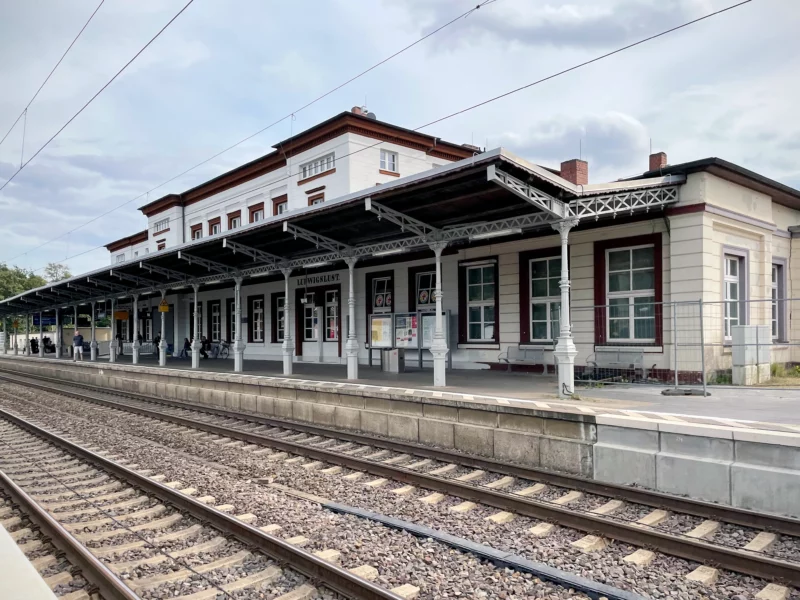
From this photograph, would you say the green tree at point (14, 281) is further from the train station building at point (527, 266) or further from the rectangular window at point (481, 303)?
the rectangular window at point (481, 303)

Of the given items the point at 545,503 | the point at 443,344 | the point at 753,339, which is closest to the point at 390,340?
the point at 443,344

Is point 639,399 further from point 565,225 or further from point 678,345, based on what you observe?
point 565,225

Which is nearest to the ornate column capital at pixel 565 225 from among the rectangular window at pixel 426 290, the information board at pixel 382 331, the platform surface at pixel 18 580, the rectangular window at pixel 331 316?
the information board at pixel 382 331

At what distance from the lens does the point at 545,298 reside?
592 inches

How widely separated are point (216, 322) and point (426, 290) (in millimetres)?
15979

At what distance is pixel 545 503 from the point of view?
5.99 meters

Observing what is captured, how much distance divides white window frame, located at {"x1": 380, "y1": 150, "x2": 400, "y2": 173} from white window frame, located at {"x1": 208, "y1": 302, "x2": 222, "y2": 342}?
11448 mm

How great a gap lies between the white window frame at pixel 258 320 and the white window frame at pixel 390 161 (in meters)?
8.56

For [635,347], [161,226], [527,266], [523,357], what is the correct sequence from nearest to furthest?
[635,347] → [523,357] → [527,266] → [161,226]

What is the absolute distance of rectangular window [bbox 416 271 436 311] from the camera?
18.0 meters

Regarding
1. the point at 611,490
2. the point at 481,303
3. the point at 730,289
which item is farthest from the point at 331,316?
the point at 611,490

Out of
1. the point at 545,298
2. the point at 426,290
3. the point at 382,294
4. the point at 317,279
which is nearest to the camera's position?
the point at 545,298

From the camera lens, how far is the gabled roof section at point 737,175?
1182cm

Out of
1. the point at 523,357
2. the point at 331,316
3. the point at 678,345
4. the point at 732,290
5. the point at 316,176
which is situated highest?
the point at 316,176
